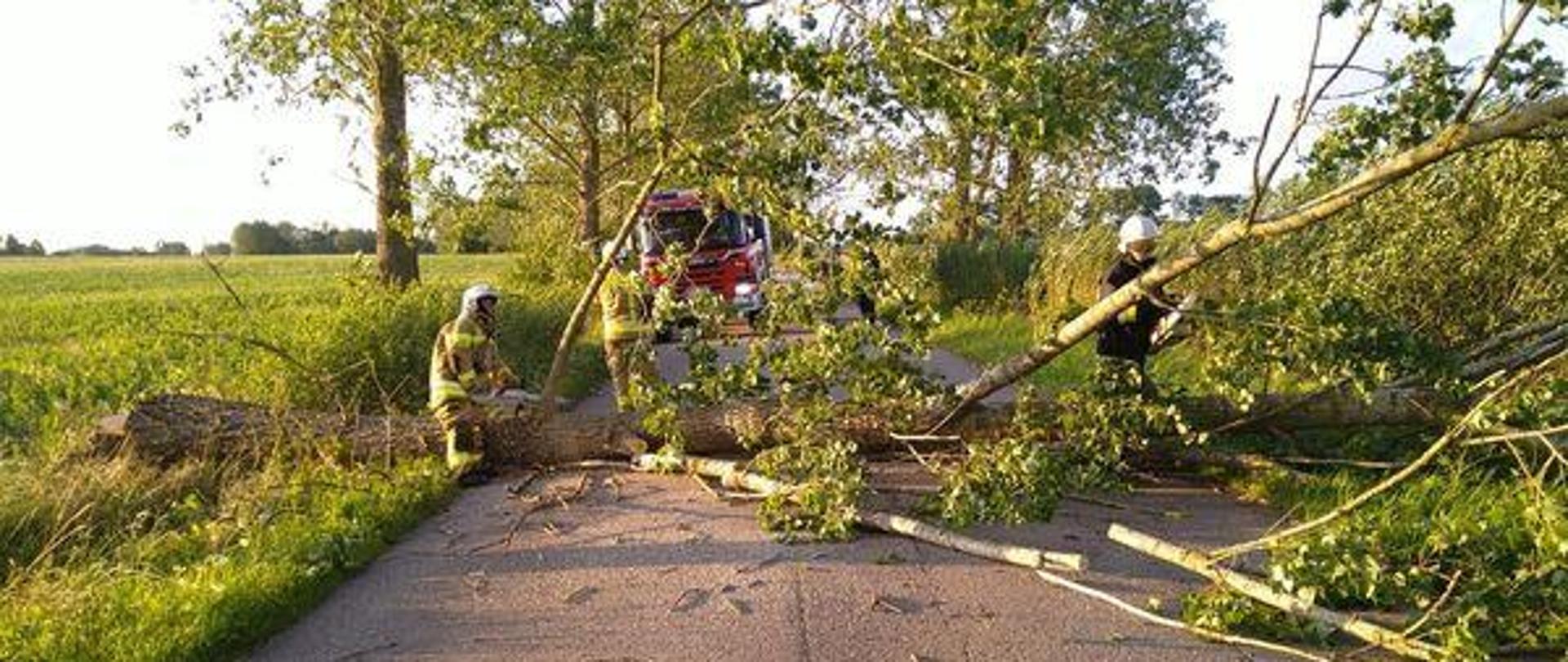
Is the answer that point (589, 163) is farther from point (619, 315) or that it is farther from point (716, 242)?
point (619, 315)

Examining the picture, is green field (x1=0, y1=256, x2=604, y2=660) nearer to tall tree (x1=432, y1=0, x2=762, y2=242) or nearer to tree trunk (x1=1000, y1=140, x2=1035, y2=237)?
tall tree (x1=432, y1=0, x2=762, y2=242)

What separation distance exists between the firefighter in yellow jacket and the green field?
262mm

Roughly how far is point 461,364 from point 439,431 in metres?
0.54

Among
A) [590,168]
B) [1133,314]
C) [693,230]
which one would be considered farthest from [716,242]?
[1133,314]

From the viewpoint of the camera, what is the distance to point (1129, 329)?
26.5ft

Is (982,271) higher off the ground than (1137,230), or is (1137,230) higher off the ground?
(1137,230)

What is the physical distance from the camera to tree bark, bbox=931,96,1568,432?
4.96m

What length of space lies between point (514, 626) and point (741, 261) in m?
14.5

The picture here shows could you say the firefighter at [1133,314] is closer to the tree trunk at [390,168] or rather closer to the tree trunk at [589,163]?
the tree trunk at [390,168]

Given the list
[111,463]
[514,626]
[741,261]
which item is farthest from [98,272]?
[514,626]

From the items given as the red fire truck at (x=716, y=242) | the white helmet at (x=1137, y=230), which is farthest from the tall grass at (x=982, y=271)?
the white helmet at (x=1137, y=230)

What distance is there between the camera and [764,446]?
307 inches

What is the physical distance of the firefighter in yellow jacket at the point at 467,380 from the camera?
27.0 feet

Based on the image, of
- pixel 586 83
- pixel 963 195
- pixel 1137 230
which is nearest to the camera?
pixel 1137 230
